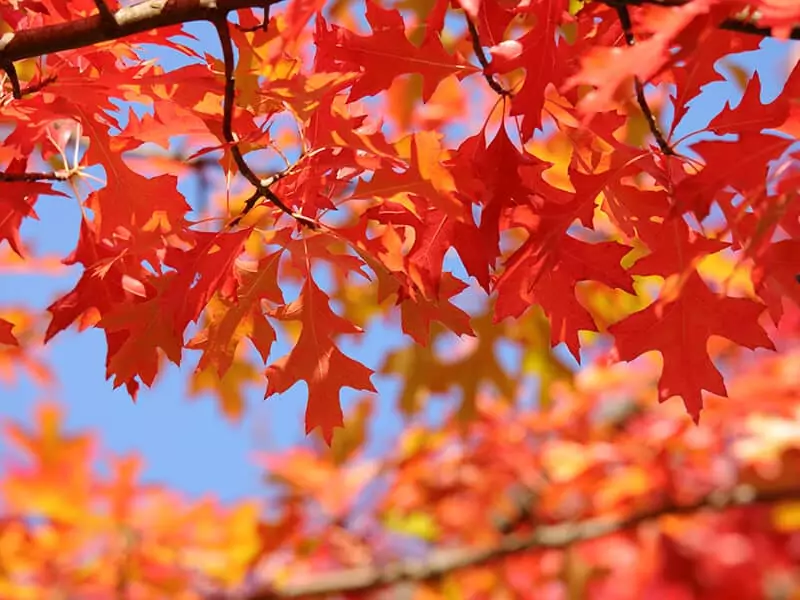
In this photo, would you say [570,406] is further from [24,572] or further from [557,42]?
[557,42]

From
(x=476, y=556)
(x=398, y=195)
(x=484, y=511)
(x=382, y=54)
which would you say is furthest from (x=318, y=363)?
(x=484, y=511)

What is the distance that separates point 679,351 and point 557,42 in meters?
0.35

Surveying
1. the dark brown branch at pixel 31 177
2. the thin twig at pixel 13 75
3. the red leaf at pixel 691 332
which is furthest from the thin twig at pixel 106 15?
the red leaf at pixel 691 332

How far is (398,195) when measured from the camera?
104cm

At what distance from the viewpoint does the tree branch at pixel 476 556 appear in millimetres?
2674

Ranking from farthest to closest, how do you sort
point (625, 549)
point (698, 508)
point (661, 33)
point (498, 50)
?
point (625, 549) < point (698, 508) < point (498, 50) < point (661, 33)

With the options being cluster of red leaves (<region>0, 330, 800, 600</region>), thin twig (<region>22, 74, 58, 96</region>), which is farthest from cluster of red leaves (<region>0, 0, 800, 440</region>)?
cluster of red leaves (<region>0, 330, 800, 600</region>)

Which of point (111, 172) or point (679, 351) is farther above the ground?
point (111, 172)

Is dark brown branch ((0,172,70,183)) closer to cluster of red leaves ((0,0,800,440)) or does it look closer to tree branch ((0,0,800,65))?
cluster of red leaves ((0,0,800,440))

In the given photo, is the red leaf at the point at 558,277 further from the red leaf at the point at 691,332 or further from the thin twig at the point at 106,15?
the thin twig at the point at 106,15

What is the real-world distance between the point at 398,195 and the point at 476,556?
188cm

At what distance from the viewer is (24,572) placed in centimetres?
294

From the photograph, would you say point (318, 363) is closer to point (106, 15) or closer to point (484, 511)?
point (106, 15)

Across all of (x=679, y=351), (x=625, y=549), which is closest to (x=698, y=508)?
(x=625, y=549)
